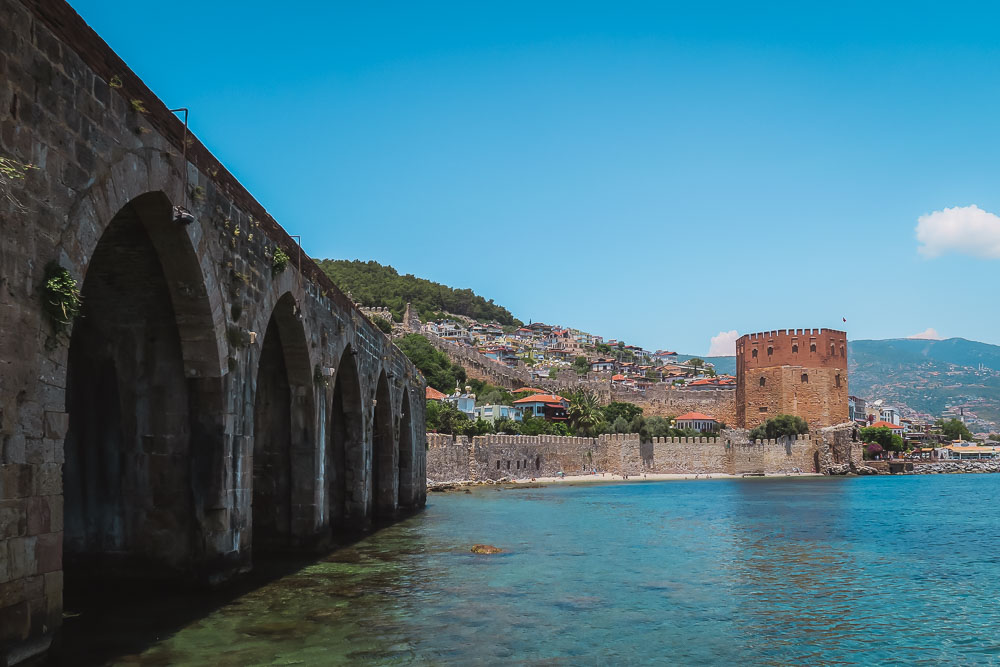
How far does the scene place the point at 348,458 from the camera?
18391 mm

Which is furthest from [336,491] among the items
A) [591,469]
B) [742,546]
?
[591,469]

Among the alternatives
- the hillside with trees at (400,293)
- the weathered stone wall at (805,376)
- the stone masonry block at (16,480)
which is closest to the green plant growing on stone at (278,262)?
the stone masonry block at (16,480)

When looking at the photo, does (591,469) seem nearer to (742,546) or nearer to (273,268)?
(742,546)

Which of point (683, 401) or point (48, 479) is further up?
point (683, 401)

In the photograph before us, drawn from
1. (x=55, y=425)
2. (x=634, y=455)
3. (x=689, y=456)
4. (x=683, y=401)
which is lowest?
(x=689, y=456)

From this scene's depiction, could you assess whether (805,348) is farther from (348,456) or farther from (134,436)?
(134,436)

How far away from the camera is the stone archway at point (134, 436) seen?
10141 millimetres

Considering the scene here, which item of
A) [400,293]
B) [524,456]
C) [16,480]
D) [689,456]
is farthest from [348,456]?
[400,293]

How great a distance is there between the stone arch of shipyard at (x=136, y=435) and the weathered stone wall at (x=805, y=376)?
74.2 m

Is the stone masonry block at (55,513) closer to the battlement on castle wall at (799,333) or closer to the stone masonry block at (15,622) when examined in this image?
the stone masonry block at (15,622)

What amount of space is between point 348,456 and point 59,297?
12.4 meters

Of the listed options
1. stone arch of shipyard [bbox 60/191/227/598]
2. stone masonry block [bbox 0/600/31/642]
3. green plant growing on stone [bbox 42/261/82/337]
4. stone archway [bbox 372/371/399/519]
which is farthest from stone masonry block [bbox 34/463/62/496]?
stone archway [bbox 372/371/399/519]

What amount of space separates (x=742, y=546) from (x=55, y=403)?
1620 centimetres

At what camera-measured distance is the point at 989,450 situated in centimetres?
11150
